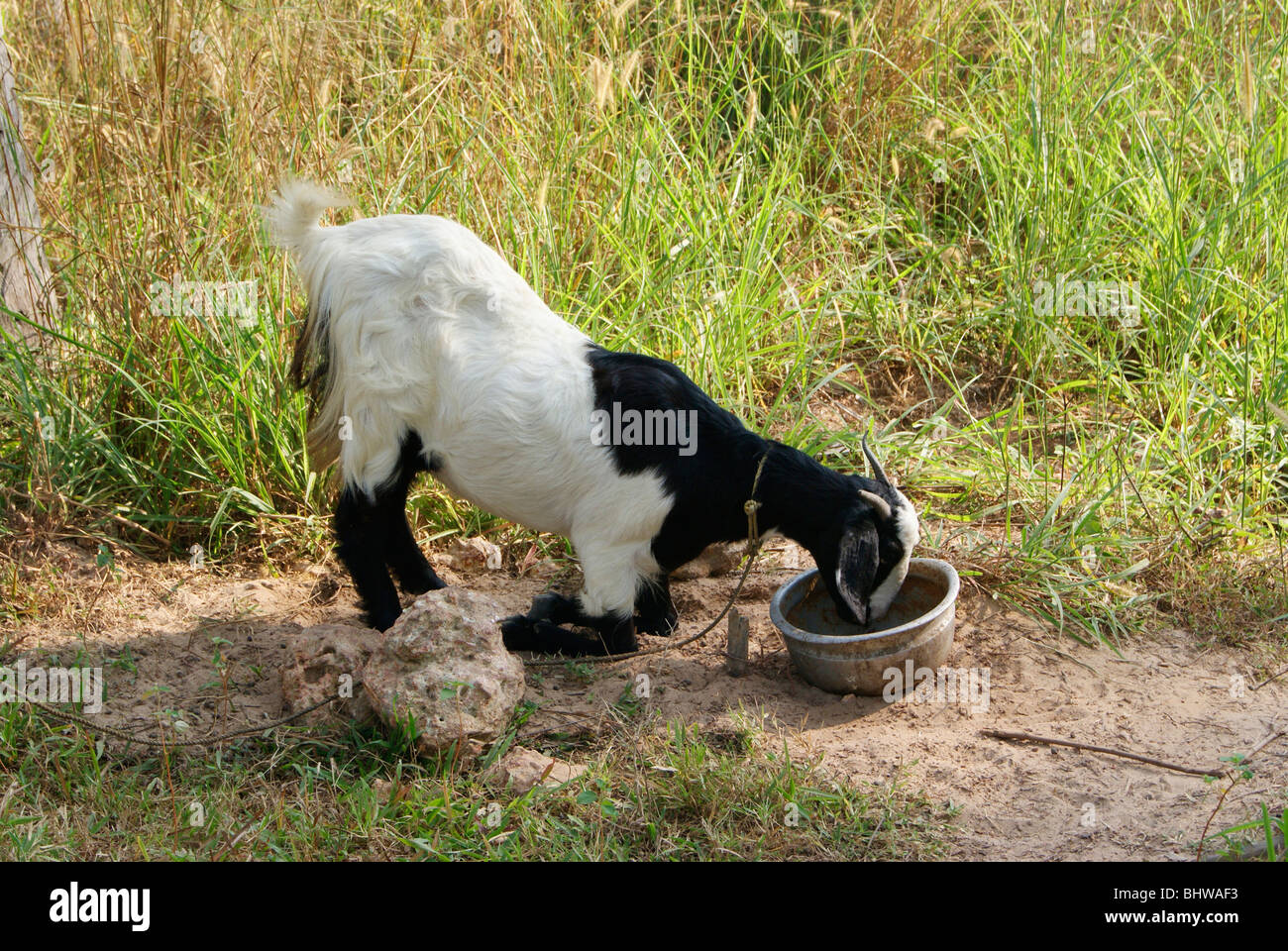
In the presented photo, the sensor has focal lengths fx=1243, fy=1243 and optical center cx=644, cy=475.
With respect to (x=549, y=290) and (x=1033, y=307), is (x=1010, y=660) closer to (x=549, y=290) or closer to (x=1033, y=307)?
(x=1033, y=307)

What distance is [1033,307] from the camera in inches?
229

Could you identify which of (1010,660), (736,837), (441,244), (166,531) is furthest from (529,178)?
(736,837)

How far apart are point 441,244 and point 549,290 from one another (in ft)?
4.64

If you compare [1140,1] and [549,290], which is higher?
[1140,1]

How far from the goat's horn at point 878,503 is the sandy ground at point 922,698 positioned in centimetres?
64

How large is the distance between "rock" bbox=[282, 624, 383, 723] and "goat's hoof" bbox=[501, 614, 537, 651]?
53 centimetres

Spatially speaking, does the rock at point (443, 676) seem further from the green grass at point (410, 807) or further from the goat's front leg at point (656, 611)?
the goat's front leg at point (656, 611)

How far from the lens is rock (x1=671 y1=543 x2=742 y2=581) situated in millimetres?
4848

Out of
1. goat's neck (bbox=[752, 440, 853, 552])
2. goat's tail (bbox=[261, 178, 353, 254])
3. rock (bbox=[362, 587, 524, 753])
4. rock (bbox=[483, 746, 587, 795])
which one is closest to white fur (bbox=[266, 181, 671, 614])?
goat's tail (bbox=[261, 178, 353, 254])

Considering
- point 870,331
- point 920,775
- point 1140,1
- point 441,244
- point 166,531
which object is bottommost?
point 920,775

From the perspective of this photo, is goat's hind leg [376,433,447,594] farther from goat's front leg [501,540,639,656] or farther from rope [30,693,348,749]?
rope [30,693,348,749]
